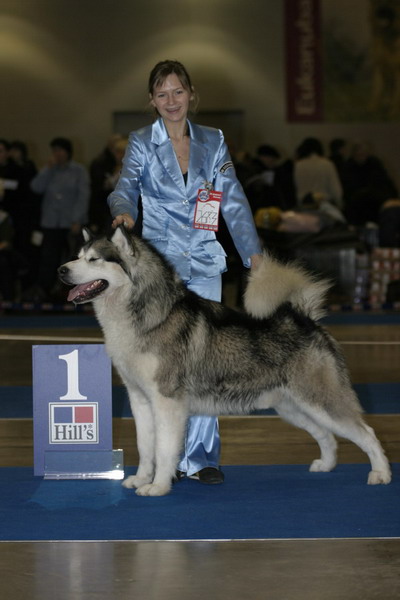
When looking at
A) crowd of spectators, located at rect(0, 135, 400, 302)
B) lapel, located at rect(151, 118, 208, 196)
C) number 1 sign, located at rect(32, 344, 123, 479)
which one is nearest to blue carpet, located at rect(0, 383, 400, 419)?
number 1 sign, located at rect(32, 344, 123, 479)

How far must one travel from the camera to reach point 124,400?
19.0ft

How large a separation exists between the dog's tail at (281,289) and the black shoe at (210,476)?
673 millimetres

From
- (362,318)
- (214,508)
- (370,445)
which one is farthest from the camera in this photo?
(362,318)

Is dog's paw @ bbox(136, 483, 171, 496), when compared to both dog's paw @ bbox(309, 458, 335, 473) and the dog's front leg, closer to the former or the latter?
the dog's front leg

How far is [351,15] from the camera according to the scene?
1479 centimetres

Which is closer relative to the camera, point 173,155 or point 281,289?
point 281,289

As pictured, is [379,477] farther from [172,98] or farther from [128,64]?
[128,64]

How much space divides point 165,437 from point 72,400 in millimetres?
632

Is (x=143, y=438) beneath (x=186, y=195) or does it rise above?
beneath

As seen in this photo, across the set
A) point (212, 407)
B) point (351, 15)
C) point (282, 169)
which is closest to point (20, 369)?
point (212, 407)

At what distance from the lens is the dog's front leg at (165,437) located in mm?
3533

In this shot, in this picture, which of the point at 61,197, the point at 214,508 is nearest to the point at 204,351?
the point at 214,508

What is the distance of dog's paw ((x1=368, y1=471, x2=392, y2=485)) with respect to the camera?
3740mm

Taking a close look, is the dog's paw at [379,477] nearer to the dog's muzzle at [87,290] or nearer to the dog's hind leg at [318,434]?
the dog's hind leg at [318,434]
